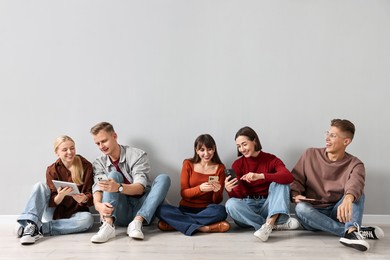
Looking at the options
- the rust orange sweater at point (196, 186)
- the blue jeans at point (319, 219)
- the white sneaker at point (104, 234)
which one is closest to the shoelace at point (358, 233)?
the blue jeans at point (319, 219)

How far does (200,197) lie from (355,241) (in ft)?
3.54

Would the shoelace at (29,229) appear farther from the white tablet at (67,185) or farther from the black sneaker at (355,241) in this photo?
the black sneaker at (355,241)

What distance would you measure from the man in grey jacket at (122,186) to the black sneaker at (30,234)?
0.39 meters

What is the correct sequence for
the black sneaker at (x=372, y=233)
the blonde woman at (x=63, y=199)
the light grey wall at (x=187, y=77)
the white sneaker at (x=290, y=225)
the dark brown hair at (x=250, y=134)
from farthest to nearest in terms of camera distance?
the light grey wall at (x=187, y=77), the dark brown hair at (x=250, y=134), the white sneaker at (x=290, y=225), the blonde woman at (x=63, y=199), the black sneaker at (x=372, y=233)

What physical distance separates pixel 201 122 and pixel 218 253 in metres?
1.20

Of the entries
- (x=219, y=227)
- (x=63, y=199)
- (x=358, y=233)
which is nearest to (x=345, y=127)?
(x=358, y=233)

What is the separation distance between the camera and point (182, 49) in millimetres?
3488

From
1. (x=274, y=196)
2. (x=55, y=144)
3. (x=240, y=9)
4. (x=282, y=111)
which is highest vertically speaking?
(x=240, y=9)

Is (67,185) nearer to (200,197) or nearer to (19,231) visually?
(19,231)

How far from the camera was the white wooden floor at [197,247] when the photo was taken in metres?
2.48

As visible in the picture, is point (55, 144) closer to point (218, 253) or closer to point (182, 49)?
point (182, 49)

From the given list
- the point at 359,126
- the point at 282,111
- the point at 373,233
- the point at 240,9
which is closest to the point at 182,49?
the point at 240,9

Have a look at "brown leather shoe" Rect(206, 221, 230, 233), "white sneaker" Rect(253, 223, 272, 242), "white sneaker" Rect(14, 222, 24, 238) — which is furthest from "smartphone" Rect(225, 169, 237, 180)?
"white sneaker" Rect(14, 222, 24, 238)

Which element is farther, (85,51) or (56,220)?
(85,51)
